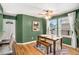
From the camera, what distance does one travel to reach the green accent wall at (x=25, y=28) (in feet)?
5.64

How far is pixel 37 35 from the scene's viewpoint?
1765mm

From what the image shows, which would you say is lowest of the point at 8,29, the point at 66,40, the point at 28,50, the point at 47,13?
the point at 28,50

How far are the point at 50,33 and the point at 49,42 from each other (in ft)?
0.54

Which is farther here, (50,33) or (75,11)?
(50,33)

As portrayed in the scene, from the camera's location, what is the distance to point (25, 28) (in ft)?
5.71

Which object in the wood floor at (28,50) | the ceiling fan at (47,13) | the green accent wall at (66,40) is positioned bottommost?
the wood floor at (28,50)

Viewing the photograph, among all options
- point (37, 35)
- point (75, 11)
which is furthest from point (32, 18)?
point (75, 11)

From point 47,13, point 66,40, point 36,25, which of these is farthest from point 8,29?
point 66,40

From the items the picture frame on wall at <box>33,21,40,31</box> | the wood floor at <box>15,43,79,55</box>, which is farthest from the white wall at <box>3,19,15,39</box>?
the picture frame on wall at <box>33,21,40,31</box>

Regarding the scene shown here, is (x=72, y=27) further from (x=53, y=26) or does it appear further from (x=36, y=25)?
(x=36, y=25)

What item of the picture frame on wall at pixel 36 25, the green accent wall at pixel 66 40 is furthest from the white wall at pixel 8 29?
the green accent wall at pixel 66 40

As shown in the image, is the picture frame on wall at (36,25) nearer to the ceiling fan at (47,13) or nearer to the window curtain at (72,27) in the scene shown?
the ceiling fan at (47,13)

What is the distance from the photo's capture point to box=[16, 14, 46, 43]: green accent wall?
172 centimetres
